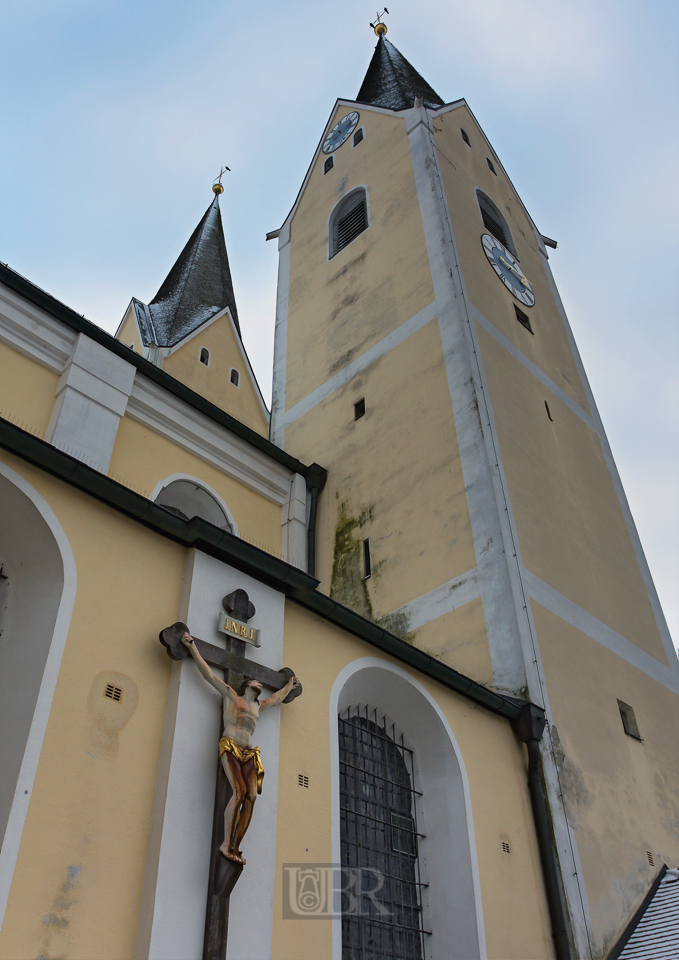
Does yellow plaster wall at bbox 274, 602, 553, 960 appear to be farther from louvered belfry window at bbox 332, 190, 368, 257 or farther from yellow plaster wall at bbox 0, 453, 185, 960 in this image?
louvered belfry window at bbox 332, 190, 368, 257

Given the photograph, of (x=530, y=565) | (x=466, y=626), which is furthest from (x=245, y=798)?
(x=530, y=565)

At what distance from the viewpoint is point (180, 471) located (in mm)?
10820

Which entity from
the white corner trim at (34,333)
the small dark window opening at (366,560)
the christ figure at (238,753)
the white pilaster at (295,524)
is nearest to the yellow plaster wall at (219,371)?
the white pilaster at (295,524)

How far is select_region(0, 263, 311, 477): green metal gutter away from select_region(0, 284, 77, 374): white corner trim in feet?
0.26

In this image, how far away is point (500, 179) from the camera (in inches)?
734

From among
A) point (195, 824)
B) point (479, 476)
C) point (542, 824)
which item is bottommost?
point (195, 824)

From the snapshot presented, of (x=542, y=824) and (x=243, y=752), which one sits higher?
(x=542, y=824)

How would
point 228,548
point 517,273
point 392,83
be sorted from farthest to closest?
point 392,83 → point 517,273 → point 228,548

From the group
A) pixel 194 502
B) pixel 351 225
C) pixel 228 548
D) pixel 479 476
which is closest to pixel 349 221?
pixel 351 225

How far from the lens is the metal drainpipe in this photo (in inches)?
288

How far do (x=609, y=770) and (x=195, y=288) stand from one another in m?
14.4

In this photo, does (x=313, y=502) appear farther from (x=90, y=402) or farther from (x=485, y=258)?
(x=485, y=258)

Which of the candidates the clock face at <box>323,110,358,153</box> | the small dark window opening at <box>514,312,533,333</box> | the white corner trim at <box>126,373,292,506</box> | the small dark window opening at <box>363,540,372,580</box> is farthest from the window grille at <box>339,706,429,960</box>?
the clock face at <box>323,110,358,153</box>

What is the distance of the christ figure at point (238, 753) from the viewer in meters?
5.14
